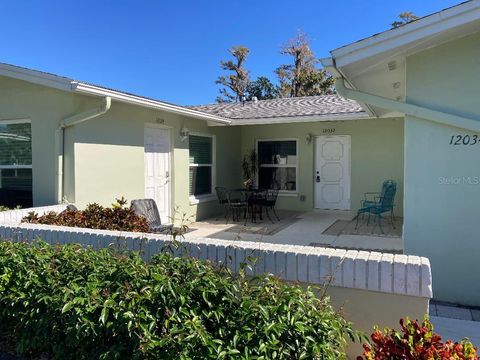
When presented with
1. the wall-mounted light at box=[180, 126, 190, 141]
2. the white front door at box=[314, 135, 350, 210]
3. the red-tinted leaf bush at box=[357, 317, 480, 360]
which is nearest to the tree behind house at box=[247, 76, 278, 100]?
the white front door at box=[314, 135, 350, 210]

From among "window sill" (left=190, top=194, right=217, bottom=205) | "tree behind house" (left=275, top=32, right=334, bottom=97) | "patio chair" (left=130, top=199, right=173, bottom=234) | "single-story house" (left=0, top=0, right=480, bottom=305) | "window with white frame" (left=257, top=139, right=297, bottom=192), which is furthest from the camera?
"tree behind house" (left=275, top=32, right=334, bottom=97)

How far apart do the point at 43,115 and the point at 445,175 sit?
255 inches

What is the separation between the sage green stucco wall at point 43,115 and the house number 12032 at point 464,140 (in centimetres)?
572

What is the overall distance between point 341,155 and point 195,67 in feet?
76.6

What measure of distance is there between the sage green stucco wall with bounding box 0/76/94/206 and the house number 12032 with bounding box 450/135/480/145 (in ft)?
18.8

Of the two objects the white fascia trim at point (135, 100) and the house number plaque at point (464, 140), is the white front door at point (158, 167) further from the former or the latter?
the house number plaque at point (464, 140)

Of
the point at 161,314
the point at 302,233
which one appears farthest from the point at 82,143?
the point at 161,314

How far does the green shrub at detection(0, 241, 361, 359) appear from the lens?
204 centimetres

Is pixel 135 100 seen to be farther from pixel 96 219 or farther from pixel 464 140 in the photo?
pixel 464 140

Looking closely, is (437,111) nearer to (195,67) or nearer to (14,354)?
(14,354)

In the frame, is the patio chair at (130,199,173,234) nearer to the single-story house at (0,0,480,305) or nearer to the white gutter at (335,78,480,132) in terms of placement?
the single-story house at (0,0,480,305)

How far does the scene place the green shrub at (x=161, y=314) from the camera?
6.70ft

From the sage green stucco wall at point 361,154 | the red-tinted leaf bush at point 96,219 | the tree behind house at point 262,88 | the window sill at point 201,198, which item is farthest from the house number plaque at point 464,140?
the tree behind house at point 262,88

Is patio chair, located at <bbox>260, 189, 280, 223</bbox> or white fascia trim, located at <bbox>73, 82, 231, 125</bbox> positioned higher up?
white fascia trim, located at <bbox>73, 82, 231, 125</bbox>
